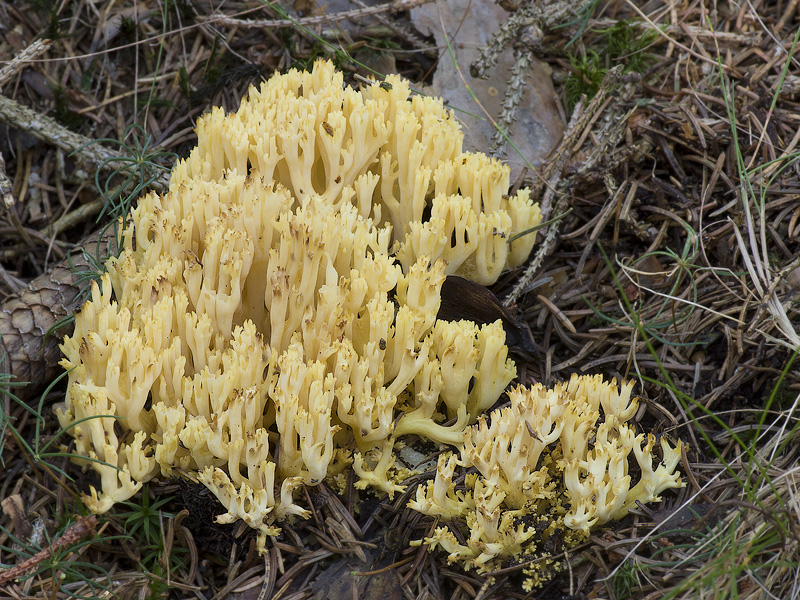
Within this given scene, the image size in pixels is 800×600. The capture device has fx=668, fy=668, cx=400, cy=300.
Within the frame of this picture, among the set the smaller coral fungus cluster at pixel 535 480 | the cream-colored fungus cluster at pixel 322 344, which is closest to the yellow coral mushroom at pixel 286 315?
the cream-colored fungus cluster at pixel 322 344

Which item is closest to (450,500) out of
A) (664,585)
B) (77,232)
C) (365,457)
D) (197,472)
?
(365,457)

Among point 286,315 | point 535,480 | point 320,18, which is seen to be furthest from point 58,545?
point 320,18

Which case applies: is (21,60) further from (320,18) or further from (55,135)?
(320,18)

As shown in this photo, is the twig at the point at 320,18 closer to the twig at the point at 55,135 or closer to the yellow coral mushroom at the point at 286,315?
the yellow coral mushroom at the point at 286,315

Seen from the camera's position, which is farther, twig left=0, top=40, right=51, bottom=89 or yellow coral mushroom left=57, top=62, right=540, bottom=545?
twig left=0, top=40, right=51, bottom=89

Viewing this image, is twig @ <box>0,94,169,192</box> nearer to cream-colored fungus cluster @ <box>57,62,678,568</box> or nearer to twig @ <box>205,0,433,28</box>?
cream-colored fungus cluster @ <box>57,62,678,568</box>

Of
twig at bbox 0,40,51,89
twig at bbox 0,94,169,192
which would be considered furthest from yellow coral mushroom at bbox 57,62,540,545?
twig at bbox 0,40,51,89

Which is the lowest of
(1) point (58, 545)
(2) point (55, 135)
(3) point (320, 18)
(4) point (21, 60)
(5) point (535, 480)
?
(1) point (58, 545)

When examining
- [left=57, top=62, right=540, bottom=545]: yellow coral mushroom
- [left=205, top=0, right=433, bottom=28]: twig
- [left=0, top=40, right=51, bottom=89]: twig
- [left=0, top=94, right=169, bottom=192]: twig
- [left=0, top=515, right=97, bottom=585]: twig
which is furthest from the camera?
[left=205, top=0, right=433, bottom=28]: twig
